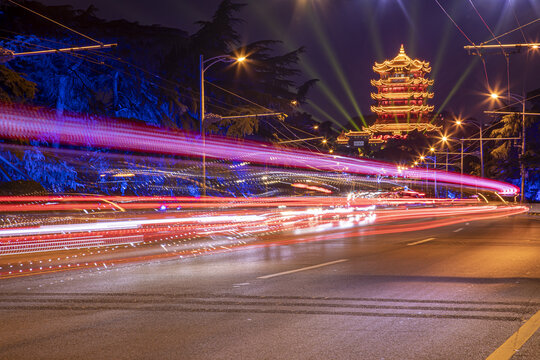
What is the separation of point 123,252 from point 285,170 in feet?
168

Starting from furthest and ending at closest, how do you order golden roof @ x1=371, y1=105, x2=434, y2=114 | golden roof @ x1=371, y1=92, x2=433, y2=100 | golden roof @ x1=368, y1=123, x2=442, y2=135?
golden roof @ x1=371, y1=92, x2=433, y2=100
golden roof @ x1=368, y1=123, x2=442, y2=135
golden roof @ x1=371, y1=105, x2=434, y2=114

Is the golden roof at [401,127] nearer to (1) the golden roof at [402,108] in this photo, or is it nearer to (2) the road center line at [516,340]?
(1) the golden roof at [402,108]

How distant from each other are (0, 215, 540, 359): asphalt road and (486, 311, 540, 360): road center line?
0.07 feet

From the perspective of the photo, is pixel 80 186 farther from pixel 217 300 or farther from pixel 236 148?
pixel 217 300

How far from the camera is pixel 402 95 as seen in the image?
130 meters

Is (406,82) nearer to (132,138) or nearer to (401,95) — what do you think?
(401,95)

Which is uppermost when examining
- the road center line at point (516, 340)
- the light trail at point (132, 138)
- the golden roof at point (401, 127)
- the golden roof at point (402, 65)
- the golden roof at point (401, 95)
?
the golden roof at point (402, 65)

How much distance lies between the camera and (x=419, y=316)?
277 inches

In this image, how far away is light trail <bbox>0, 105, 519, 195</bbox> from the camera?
123ft

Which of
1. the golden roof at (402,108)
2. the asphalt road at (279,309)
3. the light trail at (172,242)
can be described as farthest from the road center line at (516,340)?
the golden roof at (402,108)

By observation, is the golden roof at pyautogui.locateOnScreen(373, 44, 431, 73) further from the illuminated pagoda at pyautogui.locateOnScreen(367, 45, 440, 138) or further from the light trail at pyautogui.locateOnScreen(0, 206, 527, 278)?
the light trail at pyautogui.locateOnScreen(0, 206, 527, 278)

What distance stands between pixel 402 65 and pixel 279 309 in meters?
128

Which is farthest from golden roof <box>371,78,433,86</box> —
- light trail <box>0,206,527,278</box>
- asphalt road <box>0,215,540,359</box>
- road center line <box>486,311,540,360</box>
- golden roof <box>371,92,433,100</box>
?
road center line <box>486,311,540,360</box>

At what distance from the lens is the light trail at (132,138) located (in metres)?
37.5
